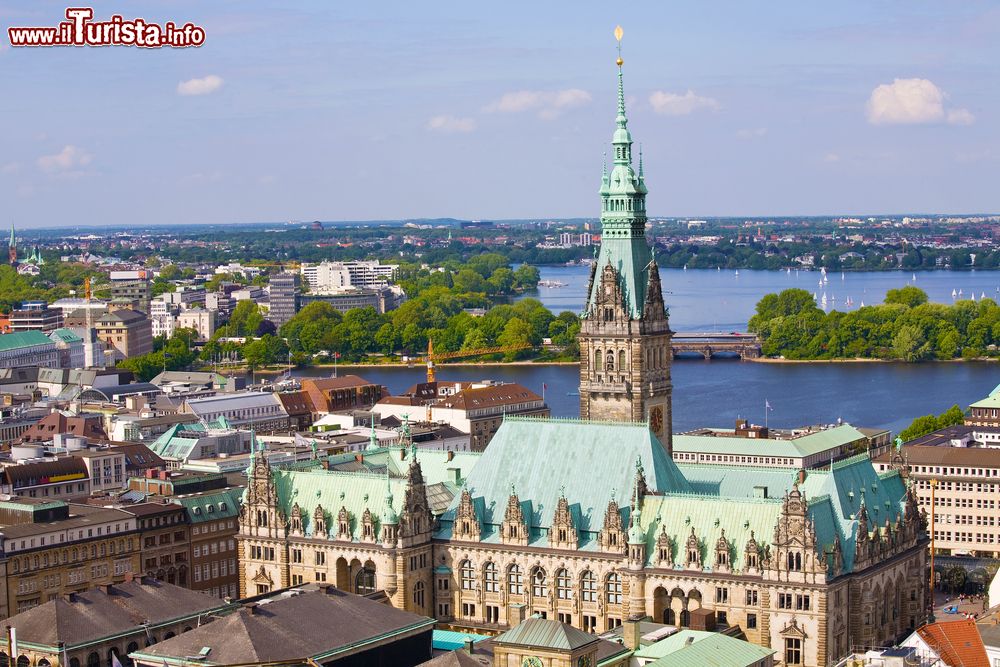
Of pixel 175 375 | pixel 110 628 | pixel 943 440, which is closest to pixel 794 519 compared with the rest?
pixel 110 628

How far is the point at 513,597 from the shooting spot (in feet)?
251

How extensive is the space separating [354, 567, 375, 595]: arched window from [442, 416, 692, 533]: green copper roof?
383 centimetres

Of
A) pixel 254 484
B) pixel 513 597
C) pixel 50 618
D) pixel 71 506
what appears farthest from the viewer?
pixel 71 506

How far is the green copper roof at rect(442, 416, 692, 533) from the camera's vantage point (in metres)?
75.8

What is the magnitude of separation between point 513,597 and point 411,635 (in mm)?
8856

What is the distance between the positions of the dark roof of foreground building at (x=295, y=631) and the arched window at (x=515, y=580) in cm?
716

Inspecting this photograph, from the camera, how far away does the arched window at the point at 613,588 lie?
7381 centimetres

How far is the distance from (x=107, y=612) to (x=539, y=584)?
17452 millimetres

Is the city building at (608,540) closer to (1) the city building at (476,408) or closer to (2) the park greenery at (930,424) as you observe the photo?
(2) the park greenery at (930,424)

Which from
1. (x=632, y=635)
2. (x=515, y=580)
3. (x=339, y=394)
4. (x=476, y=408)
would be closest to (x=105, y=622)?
(x=515, y=580)

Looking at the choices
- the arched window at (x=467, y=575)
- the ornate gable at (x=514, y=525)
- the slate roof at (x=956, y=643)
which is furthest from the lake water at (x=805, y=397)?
the slate roof at (x=956, y=643)

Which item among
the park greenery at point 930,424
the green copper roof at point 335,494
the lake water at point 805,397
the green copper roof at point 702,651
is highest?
the green copper roof at point 335,494

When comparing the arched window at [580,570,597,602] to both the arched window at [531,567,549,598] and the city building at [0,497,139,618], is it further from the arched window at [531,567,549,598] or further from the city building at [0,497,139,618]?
the city building at [0,497,139,618]

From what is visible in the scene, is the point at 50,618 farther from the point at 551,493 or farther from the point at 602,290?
the point at 602,290
